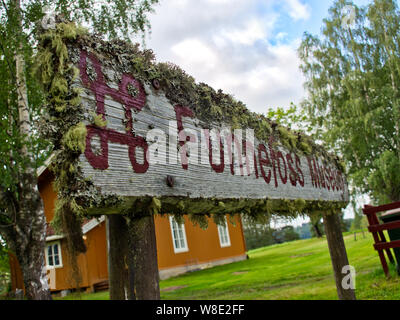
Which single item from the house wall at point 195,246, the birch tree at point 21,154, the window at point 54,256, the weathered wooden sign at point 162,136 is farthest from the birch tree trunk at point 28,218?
the house wall at point 195,246

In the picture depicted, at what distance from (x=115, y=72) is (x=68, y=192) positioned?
2.27ft

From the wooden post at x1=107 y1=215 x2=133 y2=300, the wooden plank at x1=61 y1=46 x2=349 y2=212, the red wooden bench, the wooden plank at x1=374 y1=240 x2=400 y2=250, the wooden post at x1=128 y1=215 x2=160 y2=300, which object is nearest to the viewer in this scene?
the wooden plank at x1=61 y1=46 x2=349 y2=212

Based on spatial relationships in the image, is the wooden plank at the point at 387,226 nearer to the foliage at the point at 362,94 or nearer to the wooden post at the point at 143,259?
the wooden post at the point at 143,259

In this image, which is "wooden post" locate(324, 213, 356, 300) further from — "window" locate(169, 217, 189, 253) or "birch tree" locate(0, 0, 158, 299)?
"window" locate(169, 217, 189, 253)

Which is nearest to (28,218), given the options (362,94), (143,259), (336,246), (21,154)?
(21,154)

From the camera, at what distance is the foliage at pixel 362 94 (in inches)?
734

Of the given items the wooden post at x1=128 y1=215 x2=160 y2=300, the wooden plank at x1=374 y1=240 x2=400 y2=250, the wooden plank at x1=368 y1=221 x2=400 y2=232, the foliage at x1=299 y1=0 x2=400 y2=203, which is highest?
the foliage at x1=299 y1=0 x2=400 y2=203

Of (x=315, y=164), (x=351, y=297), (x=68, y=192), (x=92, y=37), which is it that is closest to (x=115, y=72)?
(x=92, y=37)

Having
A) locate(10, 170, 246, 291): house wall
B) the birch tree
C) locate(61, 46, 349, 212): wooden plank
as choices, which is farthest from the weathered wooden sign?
locate(10, 170, 246, 291): house wall

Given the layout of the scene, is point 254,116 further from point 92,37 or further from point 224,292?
point 224,292

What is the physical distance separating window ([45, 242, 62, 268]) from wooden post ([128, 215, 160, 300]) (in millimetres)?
15731

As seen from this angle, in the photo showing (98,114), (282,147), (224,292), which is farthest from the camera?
(224,292)

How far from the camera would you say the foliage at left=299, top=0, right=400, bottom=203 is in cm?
1864

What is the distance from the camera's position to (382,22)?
62.7ft
